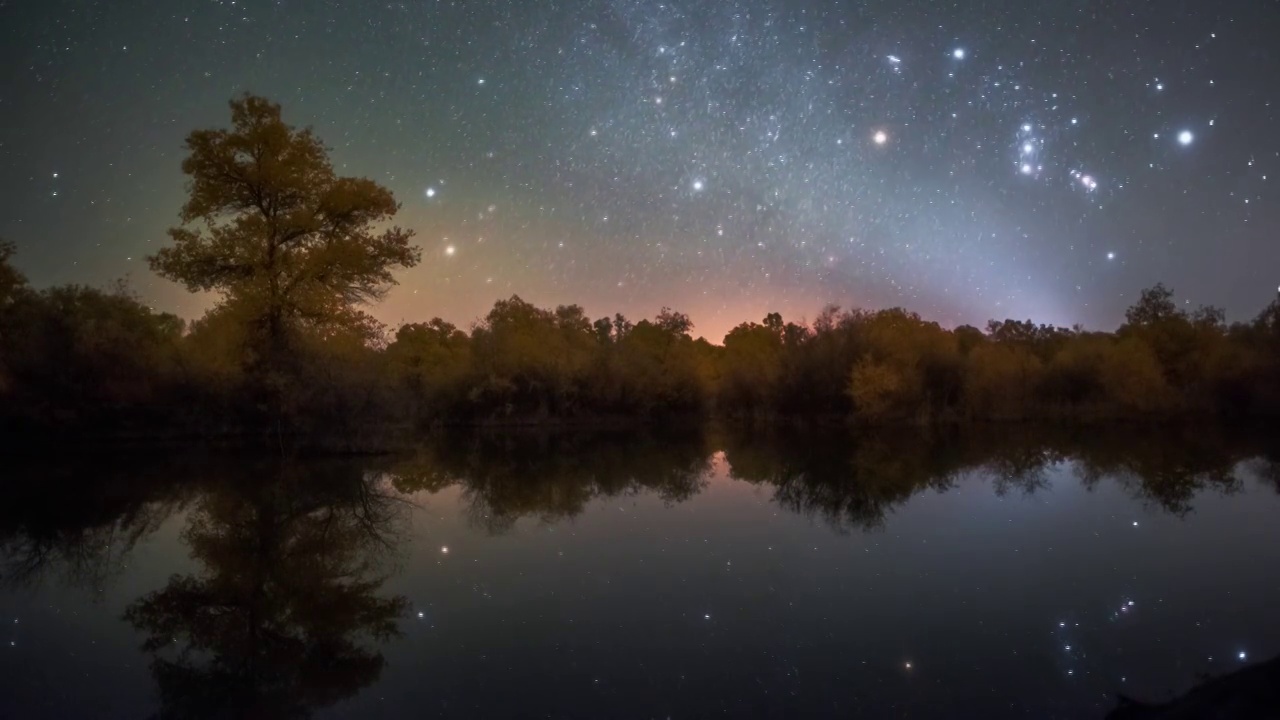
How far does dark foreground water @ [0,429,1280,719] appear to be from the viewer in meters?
5.00

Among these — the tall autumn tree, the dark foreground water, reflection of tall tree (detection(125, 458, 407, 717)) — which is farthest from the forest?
reflection of tall tree (detection(125, 458, 407, 717))

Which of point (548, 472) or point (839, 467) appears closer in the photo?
point (839, 467)

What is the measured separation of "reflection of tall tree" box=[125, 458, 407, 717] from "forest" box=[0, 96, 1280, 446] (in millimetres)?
8543

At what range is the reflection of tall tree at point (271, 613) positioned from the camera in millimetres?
5121

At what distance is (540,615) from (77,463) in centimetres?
1664

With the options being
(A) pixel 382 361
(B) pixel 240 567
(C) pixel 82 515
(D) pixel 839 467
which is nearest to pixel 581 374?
(A) pixel 382 361

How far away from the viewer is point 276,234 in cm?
1912

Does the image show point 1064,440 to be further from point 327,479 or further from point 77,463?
point 77,463

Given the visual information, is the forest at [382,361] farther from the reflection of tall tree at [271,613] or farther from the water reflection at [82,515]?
the reflection of tall tree at [271,613]

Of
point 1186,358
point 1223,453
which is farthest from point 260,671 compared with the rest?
point 1186,358

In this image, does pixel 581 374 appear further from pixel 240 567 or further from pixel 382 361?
pixel 240 567

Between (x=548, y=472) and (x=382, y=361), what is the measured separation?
6145 mm

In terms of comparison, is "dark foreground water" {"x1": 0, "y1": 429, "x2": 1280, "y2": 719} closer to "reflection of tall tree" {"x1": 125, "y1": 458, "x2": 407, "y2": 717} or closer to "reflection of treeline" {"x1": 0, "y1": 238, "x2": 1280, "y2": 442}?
"reflection of tall tree" {"x1": 125, "y1": 458, "x2": 407, "y2": 717}

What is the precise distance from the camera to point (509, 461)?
70.2ft
